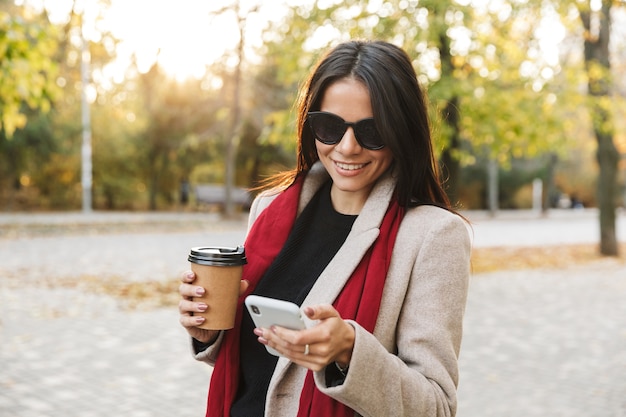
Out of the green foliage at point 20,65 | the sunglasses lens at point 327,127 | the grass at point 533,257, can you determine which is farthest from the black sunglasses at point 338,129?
the grass at point 533,257

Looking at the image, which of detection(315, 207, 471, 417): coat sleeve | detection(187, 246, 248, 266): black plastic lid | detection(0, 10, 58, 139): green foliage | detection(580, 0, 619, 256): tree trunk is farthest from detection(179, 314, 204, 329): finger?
detection(580, 0, 619, 256): tree trunk

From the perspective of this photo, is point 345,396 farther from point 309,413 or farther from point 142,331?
point 142,331

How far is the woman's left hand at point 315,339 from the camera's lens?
1349mm

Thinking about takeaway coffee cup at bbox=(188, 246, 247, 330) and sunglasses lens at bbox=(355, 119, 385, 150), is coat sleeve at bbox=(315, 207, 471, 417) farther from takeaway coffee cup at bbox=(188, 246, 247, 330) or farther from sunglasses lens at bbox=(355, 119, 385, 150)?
takeaway coffee cup at bbox=(188, 246, 247, 330)

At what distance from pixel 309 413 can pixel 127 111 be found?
1253 inches

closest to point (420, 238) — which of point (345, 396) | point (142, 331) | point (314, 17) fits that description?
point (345, 396)

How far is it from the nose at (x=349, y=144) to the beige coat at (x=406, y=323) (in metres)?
0.13

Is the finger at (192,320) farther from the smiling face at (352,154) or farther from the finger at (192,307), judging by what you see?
the smiling face at (352,154)

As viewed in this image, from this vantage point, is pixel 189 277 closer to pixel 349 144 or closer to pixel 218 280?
pixel 218 280

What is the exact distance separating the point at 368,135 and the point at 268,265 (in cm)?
47

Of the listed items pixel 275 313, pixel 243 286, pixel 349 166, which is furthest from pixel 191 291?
pixel 349 166

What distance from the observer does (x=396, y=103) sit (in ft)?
5.48

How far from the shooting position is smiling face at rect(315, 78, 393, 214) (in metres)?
1.72

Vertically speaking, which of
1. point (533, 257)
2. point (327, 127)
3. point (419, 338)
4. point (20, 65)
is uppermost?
point (20, 65)
